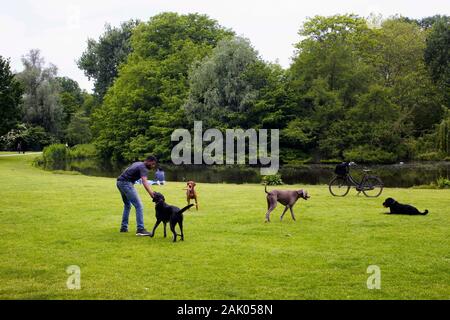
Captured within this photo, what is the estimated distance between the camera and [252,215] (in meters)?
15.2

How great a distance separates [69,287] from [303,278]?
12.4 feet

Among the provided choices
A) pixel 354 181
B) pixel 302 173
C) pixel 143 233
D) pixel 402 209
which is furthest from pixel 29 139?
pixel 402 209

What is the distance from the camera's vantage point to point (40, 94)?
228ft

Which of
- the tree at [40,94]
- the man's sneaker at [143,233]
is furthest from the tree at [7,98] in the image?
the man's sneaker at [143,233]

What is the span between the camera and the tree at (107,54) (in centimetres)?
8312

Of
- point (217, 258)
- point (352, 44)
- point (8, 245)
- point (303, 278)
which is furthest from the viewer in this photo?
point (352, 44)

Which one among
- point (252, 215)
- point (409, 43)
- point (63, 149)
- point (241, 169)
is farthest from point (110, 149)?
point (252, 215)

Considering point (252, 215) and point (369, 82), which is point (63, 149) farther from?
point (252, 215)

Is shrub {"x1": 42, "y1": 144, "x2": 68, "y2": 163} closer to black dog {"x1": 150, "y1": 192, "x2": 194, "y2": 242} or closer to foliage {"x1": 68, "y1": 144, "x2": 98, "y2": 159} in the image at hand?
foliage {"x1": 68, "y1": 144, "x2": 98, "y2": 159}

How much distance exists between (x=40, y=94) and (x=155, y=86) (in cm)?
1875

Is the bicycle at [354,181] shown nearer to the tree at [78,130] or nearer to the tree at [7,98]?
the tree at [7,98]

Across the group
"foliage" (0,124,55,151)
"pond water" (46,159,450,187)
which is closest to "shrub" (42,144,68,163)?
"pond water" (46,159,450,187)

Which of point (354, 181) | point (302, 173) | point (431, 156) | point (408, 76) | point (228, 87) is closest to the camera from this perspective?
point (354, 181)

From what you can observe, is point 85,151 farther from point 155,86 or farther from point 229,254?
point 229,254
